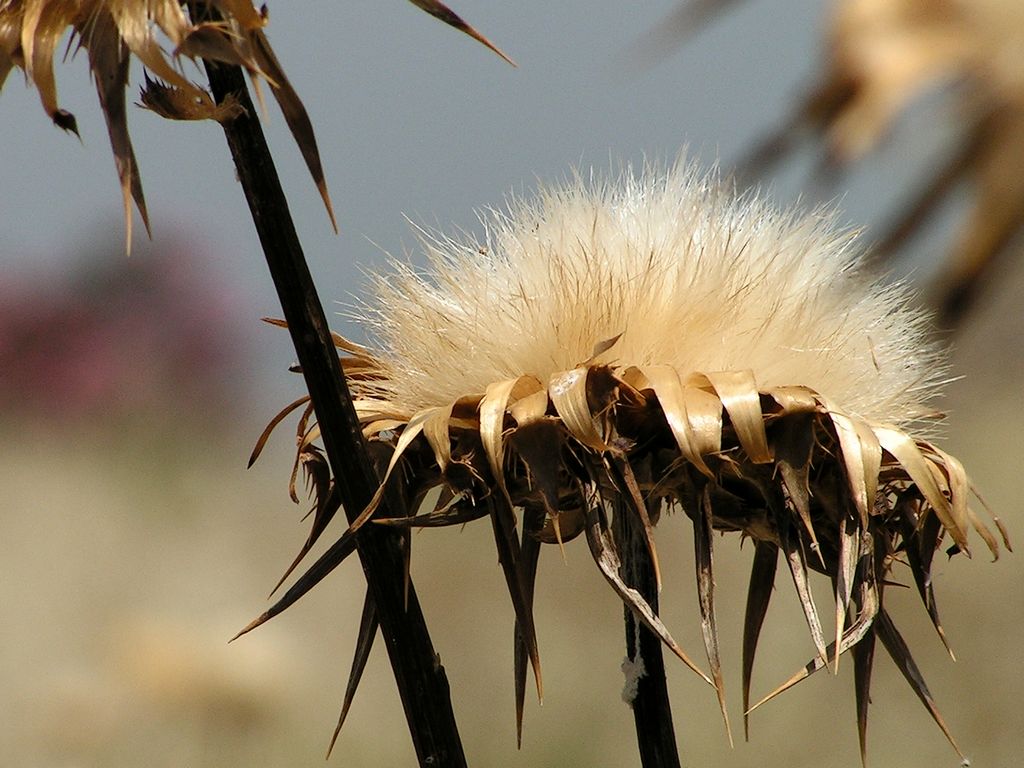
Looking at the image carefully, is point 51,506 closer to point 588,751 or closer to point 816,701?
point 588,751

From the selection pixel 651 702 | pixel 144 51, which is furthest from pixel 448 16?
pixel 651 702

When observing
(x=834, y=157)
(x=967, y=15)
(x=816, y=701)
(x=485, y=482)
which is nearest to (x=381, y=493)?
(x=485, y=482)

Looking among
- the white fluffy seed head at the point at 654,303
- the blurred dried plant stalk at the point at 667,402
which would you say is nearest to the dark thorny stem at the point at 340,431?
the blurred dried plant stalk at the point at 667,402

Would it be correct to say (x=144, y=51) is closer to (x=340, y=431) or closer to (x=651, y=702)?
(x=340, y=431)

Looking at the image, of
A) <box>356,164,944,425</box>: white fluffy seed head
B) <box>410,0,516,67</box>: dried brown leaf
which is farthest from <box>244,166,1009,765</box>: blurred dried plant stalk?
<box>410,0,516,67</box>: dried brown leaf

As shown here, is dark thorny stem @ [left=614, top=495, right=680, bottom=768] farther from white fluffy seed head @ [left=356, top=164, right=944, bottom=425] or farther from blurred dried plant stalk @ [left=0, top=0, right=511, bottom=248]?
A: blurred dried plant stalk @ [left=0, top=0, right=511, bottom=248]
